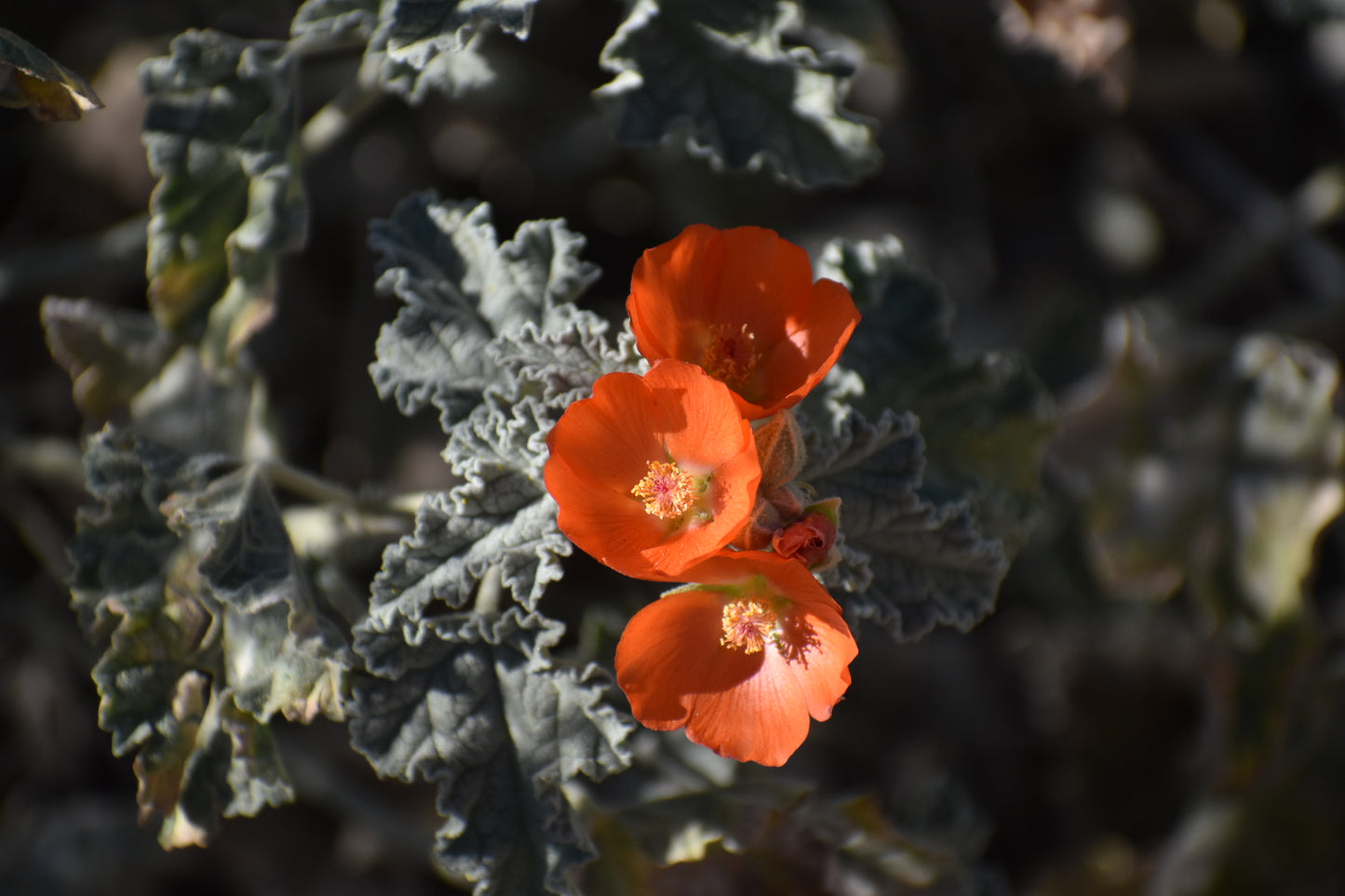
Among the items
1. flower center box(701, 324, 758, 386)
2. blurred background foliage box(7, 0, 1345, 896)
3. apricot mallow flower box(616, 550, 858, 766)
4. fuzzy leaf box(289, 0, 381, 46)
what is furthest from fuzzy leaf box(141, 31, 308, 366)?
apricot mallow flower box(616, 550, 858, 766)

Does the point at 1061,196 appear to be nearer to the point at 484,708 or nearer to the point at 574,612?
the point at 574,612

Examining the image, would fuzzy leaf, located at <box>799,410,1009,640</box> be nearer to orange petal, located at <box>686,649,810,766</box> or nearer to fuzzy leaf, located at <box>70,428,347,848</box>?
orange petal, located at <box>686,649,810,766</box>

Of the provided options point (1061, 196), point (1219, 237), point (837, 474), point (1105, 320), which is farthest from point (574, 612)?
point (1219, 237)

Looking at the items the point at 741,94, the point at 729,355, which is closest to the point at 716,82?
the point at 741,94

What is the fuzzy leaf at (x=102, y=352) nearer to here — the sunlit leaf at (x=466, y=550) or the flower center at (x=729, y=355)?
the sunlit leaf at (x=466, y=550)

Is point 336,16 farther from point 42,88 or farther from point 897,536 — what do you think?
point 897,536

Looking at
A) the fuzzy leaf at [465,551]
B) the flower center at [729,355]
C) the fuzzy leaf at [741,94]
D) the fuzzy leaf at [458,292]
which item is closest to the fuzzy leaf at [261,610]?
the fuzzy leaf at [465,551]
